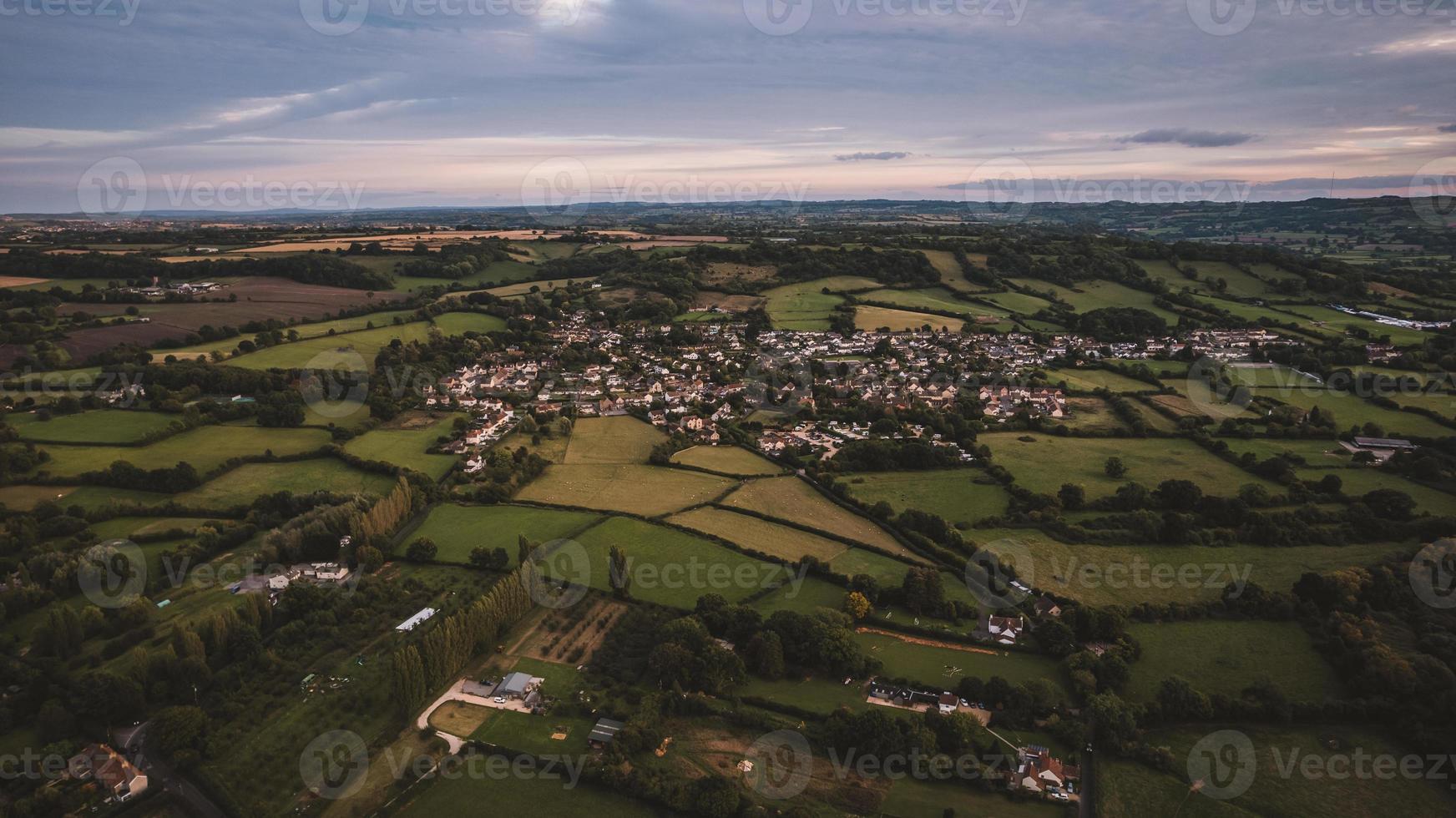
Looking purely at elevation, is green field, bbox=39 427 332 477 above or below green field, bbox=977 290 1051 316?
below

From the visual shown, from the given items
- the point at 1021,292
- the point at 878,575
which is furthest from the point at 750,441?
the point at 1021,292

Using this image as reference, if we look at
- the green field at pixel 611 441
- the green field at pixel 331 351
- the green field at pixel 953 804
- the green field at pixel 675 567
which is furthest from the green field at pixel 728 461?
the green field at pixel 331 351

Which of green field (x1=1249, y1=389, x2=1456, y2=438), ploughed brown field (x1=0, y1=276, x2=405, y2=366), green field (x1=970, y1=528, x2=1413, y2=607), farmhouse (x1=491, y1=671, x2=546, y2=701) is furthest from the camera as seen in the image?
ploughed brown field (x1=0, y1=276, x2=405, y2=366)

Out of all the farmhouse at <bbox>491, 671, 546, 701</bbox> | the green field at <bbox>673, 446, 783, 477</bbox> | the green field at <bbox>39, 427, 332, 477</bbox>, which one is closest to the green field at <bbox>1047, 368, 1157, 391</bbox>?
the green field at <bbox>673, 446, 783, 477</bbox>

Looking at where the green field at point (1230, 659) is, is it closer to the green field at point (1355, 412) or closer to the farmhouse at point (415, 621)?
the farmhouse at point (415, 621)

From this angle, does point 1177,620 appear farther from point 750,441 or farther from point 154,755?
point 154,755

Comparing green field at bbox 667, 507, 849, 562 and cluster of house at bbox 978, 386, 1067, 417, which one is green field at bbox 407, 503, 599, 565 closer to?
green field at bbox 667, 507, 849, 562
